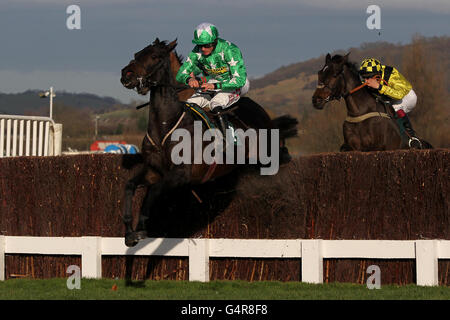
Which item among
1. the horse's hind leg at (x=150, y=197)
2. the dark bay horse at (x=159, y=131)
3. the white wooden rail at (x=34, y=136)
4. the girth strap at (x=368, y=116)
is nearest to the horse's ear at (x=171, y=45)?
the dark bay horse at (x=159, y=131)

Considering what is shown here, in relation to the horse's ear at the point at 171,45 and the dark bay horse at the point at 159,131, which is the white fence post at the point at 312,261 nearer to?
the dark bay horse at the point at 159,131

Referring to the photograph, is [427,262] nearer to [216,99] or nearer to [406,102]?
[216,99]

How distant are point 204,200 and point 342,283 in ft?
7.00

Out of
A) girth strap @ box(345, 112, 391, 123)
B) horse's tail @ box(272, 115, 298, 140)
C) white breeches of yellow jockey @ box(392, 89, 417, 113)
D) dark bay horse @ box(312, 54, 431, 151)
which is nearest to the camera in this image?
horse's tail @ box(272, 115, 298, 140)

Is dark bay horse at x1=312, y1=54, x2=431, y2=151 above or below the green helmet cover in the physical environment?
below

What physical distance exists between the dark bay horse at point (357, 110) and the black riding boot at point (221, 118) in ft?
7.46

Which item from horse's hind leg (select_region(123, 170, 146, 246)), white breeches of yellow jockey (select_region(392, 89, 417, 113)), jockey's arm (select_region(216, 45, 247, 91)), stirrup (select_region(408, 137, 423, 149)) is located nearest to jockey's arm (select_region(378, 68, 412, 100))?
white breeches of yellow jockey (select_region(392, 89, 417, 113))

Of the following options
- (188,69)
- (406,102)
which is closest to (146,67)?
(188,69)

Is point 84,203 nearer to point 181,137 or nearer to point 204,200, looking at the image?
point 204,200

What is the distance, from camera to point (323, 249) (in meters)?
9.49

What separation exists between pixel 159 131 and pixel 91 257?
228 centimetres

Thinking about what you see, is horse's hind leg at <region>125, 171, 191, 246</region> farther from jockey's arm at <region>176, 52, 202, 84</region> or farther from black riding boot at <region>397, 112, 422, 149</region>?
black riding boot at <region>397, 112, 422, 149</region>

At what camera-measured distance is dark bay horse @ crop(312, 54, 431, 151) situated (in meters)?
11.6

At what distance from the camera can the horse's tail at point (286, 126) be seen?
1127cm
